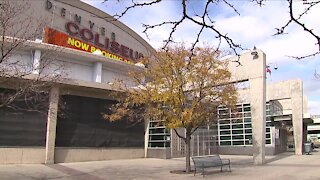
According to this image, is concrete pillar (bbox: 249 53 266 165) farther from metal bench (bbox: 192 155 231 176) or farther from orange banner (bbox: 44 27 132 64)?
orange banner (bbox: 44 27 132 64)

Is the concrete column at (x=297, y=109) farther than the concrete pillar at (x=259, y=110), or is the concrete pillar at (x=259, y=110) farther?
the concrete column at (x=297, y=109)

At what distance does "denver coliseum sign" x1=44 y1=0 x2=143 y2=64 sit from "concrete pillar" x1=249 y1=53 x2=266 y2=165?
12.4 m

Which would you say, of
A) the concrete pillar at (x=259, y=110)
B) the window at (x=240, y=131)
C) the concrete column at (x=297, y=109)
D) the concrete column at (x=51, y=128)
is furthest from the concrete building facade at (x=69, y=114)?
the concrete column at (x=297, y=109)

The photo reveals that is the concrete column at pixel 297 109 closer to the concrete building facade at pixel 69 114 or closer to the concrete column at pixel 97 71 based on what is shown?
the concrete building facade at pixel 69 114

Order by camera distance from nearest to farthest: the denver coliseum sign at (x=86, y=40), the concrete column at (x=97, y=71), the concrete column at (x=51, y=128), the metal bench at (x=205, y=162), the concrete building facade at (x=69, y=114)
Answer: the metal bench at (x=205, y=162) < the concrete building facade at (x=69, y=114) < the concrete column at (x=51, y=128) < the denver coliseum sign at (x=86, y=40) < the concrete column at (x=97, y=71)

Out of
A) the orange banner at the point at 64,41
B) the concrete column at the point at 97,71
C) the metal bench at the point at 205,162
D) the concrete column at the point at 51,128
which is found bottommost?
the metal bench at the point at 205,162

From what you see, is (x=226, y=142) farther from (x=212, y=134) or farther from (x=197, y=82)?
(x=197, y=82)

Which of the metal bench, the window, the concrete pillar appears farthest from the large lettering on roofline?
the metal bench

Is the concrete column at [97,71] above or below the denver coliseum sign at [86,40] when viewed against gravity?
below

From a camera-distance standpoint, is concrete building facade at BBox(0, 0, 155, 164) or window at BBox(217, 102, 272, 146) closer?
concrete building facade at BBox(0, 0, 155, 164)

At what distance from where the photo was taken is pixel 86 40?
35.8 m

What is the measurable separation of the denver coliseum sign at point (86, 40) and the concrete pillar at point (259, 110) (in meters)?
12.4

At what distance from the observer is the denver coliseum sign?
103 feet

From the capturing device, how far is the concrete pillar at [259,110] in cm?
2307
